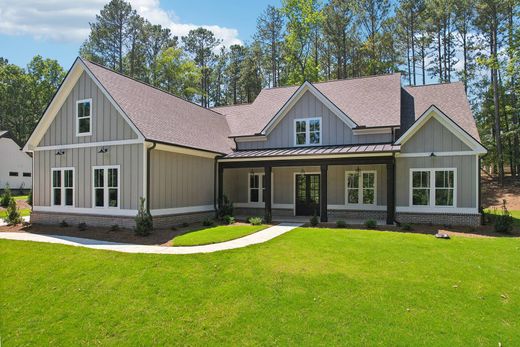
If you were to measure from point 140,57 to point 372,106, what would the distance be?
36490mm

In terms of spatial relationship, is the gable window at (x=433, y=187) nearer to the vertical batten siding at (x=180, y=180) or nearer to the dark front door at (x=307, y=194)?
the dark front door at (x=307, y=194)

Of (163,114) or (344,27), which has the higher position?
(344,27)

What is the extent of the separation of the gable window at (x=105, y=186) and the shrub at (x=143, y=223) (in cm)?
192

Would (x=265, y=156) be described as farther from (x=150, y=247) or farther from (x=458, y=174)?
(x=458, y=174)

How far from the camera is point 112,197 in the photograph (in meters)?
14.6

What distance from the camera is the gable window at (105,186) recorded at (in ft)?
47.6

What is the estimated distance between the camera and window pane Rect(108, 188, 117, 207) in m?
14.5

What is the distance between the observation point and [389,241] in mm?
11070

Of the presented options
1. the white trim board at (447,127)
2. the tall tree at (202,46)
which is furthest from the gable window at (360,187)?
the tall tree at (202,46)

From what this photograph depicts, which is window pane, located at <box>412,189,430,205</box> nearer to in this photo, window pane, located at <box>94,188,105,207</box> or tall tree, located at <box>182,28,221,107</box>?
window pane, located at <box>94,188,105,207</box>

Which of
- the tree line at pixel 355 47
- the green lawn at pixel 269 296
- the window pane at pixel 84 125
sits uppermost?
the tree line at pixel 355 47

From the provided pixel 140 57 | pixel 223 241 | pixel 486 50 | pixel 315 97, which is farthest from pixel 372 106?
pixel 140 57

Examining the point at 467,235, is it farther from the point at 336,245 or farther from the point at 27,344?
the point at 27,344

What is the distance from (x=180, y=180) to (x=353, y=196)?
8.32m
